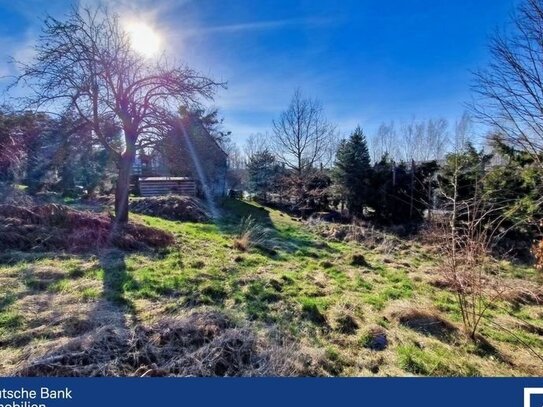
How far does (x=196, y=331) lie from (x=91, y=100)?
7.96 m

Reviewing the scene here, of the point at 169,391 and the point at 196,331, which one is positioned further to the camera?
the point at 196,331

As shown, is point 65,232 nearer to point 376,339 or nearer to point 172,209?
point 172,209

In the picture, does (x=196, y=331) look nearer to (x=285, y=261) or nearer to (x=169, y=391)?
(x=169, y=391)

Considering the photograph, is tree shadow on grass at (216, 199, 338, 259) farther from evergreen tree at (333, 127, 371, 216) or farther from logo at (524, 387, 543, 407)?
logo at (524, 387, 543, 407)

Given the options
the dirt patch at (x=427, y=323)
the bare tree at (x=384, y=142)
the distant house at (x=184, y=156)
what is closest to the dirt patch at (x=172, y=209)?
the distant house at (x=184, y=156)

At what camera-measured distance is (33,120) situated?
8.52 m

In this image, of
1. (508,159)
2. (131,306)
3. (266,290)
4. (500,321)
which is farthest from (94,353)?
(508,159)

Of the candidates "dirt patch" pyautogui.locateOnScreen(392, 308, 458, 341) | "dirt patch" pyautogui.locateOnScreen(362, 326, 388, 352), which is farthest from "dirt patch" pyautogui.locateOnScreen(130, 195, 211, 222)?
"dirt patch" pyautogui.locateOnScreen(362, 326, 388, 352)

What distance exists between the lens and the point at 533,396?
271cm

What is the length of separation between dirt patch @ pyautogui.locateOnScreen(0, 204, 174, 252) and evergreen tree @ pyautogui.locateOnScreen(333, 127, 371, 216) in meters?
9.33

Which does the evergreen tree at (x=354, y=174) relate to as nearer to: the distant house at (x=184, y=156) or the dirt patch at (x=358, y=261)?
the distant house at (x=184, y=156)

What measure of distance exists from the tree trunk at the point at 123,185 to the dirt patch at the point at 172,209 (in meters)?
3.63

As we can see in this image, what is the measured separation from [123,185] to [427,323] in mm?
9019

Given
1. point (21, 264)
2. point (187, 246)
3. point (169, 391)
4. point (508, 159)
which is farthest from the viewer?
point (508, 159)
